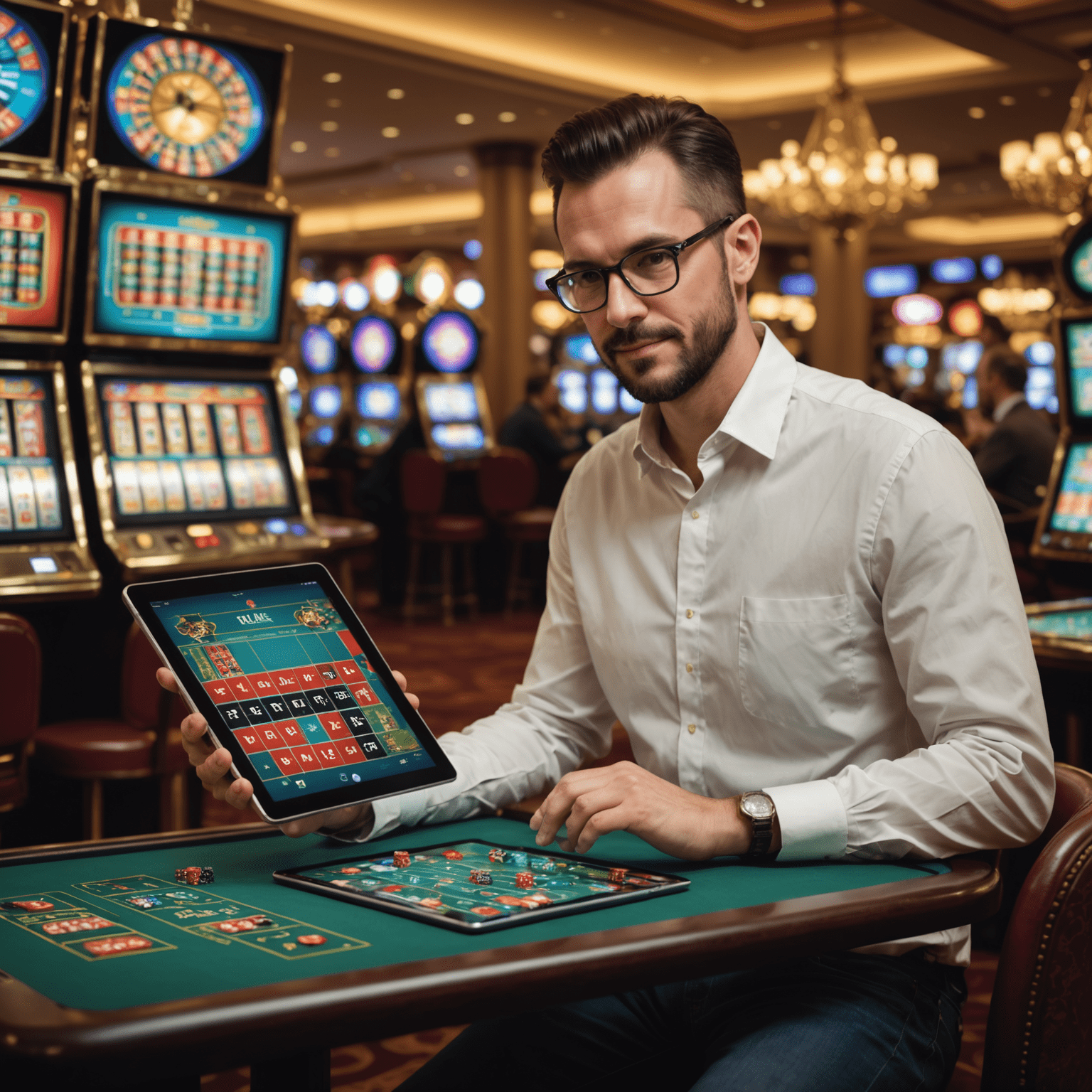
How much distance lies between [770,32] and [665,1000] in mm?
8270

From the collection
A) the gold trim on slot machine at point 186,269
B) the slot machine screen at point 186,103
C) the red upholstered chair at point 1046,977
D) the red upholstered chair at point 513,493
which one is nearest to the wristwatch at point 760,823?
the red upholstered chair at point 1046,977

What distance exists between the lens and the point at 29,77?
3195 mm

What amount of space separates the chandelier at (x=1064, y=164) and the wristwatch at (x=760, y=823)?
5519 millimetres

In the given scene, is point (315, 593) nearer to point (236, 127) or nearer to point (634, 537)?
point (634, 537)

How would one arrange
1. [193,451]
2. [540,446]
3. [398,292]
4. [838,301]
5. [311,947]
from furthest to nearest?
[838,301] → [398,292] → [540,446] → [193,451] → [311,947]

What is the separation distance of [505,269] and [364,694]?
9.80 metres

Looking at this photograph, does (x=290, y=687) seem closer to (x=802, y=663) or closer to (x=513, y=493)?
(x=802, y=663)

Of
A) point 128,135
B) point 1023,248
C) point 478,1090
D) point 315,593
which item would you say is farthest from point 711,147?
point 1023,248

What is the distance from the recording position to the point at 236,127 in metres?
3.70

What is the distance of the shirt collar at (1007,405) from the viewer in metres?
5.84

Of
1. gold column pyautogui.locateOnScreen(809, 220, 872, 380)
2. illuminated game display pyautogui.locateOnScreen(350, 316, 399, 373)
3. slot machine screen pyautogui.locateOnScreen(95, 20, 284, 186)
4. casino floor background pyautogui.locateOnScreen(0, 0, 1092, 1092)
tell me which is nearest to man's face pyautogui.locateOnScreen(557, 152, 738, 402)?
casino floor background pyautogui.locateOnScreen(0, 0, 1092, 1092)

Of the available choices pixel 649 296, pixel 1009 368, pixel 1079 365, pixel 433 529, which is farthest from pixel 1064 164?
pixel 649 296

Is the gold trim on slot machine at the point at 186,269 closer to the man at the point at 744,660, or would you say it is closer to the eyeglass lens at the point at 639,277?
the man at the point at 744,660

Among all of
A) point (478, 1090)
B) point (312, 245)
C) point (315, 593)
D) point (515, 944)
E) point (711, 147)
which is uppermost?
point (312, 245)
